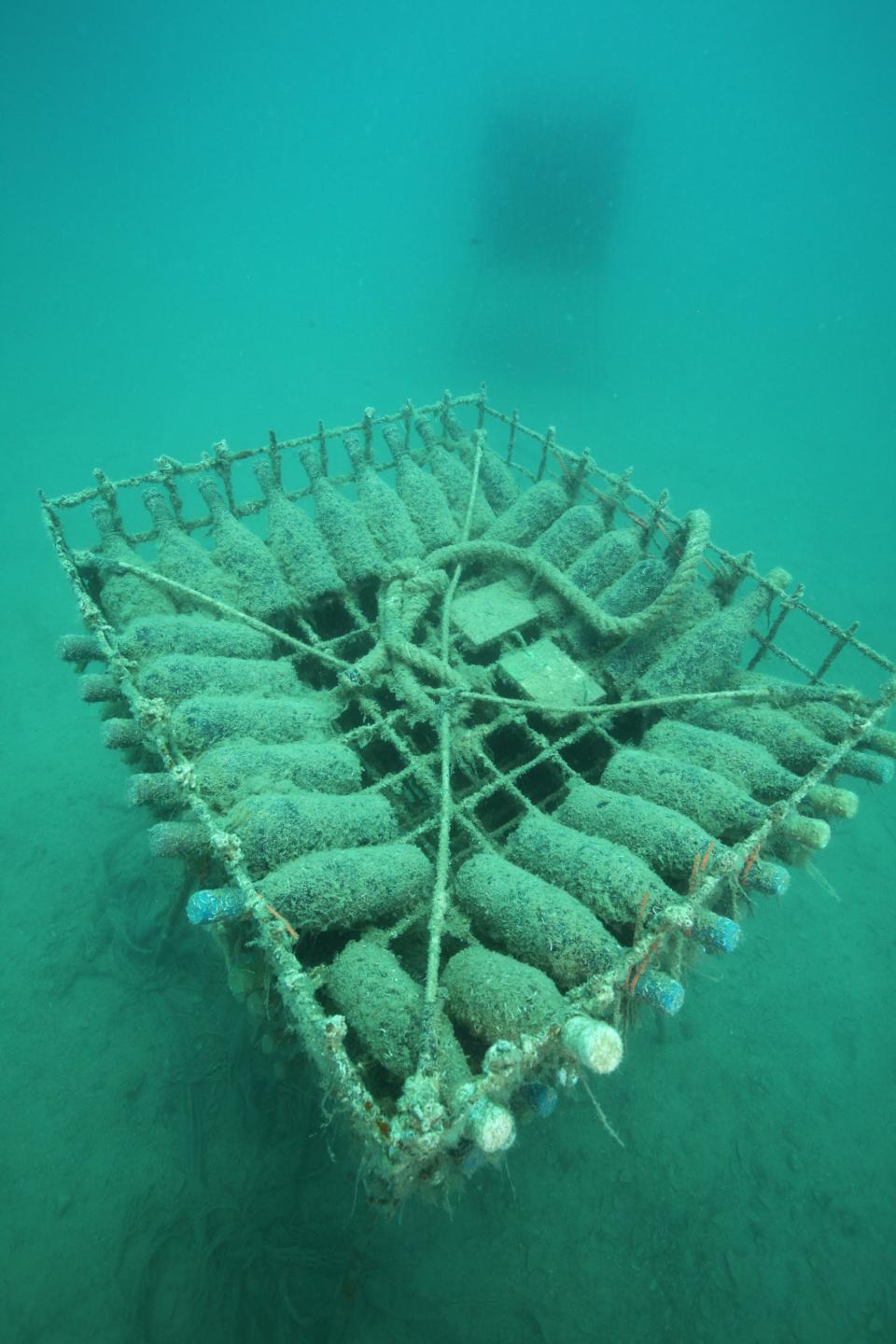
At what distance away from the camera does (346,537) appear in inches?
330

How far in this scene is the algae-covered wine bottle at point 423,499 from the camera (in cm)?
904

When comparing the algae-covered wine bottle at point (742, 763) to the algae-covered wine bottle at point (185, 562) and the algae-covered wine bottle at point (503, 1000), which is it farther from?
the algae-covered wine bottle at point (185, 562)

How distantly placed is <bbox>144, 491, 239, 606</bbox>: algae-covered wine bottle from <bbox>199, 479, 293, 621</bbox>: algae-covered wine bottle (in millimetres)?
133

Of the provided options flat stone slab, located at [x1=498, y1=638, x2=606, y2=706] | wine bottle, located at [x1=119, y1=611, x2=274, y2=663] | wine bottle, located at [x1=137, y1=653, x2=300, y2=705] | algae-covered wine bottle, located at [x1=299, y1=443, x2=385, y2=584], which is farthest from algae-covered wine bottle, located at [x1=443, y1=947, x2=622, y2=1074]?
algae-covered wine bottle, located at [x1=299, y1=443, x2=385, y2=584]

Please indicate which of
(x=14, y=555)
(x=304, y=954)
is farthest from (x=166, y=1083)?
(x=14, y=555)

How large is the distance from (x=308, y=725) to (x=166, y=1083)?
5.66 meters

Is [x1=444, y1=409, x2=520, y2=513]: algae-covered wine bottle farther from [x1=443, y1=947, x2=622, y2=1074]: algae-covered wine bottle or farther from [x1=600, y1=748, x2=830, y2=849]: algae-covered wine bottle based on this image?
[x1=443, y1=947, x2=622, y2=1074]: algae-covered wine bottle

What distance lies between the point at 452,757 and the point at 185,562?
4510 mm

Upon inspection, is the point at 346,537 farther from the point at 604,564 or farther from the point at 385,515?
the point at 604,564

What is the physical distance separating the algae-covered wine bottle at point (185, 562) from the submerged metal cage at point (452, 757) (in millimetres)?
47

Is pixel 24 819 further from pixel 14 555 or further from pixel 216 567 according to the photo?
pixel 14 555

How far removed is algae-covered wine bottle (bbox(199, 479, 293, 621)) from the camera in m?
7.75

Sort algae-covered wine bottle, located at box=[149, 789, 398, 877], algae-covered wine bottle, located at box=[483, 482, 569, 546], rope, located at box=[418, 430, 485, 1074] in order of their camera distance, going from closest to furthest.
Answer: rope, located at box=[418, 430, 485, 1074] < algae-covered wine bottle, located at box=[149, 789, 398, 877] < algae-covered wine bottle, located at box=[483, 482, 569, 546]

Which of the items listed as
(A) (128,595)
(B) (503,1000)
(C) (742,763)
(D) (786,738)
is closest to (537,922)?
(B) (503,1000)
